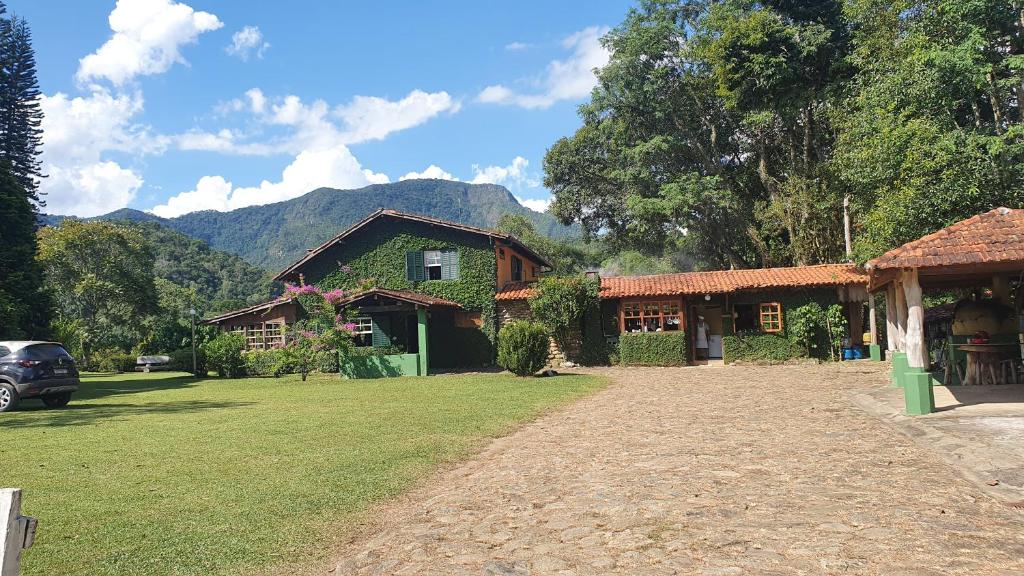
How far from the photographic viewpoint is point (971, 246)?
9.64m

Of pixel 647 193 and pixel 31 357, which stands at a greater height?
pixel 647 193

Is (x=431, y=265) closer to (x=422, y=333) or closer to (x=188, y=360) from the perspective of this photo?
(x=422, y=333)

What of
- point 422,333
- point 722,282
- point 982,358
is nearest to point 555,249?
point 722,282

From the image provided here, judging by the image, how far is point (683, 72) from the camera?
33281 millimetres

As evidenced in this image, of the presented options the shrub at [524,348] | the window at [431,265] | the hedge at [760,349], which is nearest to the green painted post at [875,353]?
the hedge at [760,349]

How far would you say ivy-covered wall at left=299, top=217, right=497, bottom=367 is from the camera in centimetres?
2634

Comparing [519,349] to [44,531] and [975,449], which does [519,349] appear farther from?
[44,531]

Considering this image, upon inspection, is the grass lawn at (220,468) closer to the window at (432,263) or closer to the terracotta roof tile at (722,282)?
the terracotta roof tile at (722,282)

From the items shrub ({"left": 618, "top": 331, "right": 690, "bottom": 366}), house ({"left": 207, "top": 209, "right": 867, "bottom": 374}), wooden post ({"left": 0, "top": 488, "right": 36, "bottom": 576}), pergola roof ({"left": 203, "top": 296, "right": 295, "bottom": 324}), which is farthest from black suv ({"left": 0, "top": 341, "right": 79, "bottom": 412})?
shrub ({"left": 618, "top": 331, "right": 690, "bottom": 366})

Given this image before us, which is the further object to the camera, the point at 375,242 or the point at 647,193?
the point at 647,193

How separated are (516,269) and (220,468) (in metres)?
22.8

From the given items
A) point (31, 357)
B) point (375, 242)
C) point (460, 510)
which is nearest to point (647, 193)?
point (375, 242)

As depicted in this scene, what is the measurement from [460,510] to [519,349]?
46.7 ft

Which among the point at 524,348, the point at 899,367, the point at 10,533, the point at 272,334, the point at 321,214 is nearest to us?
the point at 10,533
